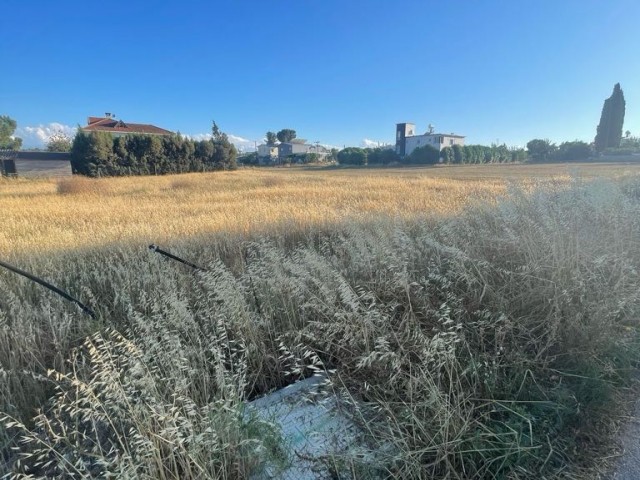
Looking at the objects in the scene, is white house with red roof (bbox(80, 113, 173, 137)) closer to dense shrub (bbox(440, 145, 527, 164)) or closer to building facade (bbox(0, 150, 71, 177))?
building facade (bbox(0, 150, 71, 177))

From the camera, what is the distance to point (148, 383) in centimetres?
167

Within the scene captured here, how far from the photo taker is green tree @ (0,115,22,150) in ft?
241

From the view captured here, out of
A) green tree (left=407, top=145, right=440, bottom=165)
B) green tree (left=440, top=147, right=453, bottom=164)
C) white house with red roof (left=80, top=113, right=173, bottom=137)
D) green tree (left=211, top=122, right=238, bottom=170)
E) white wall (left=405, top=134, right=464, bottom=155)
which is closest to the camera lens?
green tree (left=211, top=122, right=238, bottom=170)

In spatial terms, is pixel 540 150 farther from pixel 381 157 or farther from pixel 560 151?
pixel 381 157

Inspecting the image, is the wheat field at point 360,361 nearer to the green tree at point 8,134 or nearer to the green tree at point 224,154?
the green tree at point 224,154

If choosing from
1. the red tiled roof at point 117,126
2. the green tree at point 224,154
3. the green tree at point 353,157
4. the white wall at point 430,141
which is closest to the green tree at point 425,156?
the green tree at point 353,157

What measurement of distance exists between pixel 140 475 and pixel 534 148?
107 m

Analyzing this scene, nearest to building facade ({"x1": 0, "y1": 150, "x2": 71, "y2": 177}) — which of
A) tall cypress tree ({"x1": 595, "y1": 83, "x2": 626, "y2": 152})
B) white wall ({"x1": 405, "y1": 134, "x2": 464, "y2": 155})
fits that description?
white wall ({"x1": 405, "y1": 134, "x2": 464, "y2": 155})

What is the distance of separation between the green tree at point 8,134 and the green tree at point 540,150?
121 m

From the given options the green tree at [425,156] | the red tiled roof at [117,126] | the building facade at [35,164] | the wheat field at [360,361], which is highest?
the red tiled roof at [117,126]

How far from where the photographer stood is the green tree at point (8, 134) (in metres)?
73.5

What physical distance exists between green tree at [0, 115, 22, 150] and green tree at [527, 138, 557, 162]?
4746 inches

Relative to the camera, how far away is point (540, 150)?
83000 millimetres

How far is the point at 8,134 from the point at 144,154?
6917 centimetres
